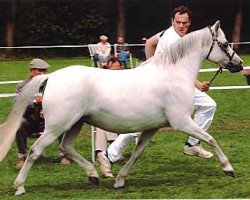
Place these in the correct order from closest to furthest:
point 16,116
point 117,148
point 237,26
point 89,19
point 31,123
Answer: point 16,116 → point 117,148 → point 31,123 → point 89,19 → point 237,26

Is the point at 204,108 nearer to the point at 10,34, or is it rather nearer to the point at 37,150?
the point at 37,150

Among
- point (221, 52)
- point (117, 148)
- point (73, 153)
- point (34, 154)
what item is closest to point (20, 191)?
point (34, 154)

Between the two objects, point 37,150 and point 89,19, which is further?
point 89,19

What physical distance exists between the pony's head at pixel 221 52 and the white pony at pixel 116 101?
10.3 inches

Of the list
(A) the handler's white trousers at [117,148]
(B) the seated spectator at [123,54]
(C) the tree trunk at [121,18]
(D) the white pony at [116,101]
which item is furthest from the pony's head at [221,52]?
(C) the tree trunk at [121,18]

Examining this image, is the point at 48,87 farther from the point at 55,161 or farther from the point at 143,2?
the point at 143,2

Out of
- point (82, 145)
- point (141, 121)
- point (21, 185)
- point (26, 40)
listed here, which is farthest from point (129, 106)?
point (26, 40)

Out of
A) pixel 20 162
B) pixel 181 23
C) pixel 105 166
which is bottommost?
pixel 20 162

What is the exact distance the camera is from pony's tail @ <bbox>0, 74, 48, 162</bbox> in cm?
635

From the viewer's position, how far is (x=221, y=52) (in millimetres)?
6770

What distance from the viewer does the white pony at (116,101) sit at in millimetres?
6133

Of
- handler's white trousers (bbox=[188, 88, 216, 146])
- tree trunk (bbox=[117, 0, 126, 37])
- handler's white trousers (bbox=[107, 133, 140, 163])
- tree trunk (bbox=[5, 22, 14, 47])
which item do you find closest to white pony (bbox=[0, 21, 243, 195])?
handler's white trousers (bbox=[107, 133, 140, 163])

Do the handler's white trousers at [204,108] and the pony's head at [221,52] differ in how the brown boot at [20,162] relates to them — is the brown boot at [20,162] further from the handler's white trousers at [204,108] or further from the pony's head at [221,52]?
the pony's head at [221,52]

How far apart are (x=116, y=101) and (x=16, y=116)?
103cm
